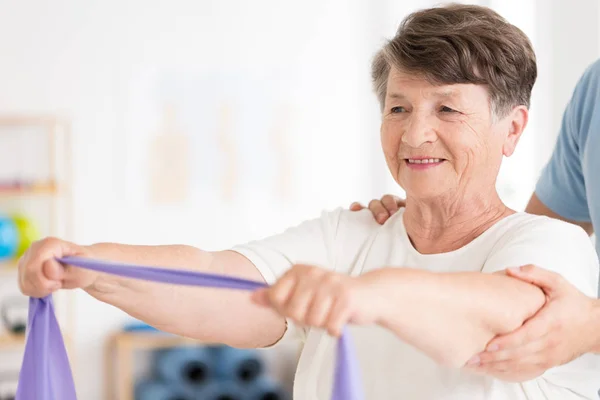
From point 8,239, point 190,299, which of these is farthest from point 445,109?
point 8,239

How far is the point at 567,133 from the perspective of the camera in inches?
77.6

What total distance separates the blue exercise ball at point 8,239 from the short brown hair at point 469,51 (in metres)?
3.51

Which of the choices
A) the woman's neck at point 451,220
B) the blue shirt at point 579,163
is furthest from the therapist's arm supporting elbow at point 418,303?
the blue shirt at point 579,163

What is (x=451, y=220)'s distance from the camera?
157cm

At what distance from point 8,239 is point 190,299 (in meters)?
3.34

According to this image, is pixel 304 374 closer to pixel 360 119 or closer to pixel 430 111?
pixel 430 111

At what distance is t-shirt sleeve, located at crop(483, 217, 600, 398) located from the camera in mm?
1335

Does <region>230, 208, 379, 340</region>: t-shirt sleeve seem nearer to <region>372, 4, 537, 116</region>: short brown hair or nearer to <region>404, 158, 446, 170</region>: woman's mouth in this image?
<region>404, 158, 446, 170</region>: woman's mouth

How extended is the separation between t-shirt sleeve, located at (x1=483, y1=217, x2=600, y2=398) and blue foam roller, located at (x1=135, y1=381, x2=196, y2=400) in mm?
3713

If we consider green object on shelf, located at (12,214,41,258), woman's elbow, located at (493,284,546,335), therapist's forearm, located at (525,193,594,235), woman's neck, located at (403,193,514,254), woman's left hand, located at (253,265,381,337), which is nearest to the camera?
woman's left hand, located at (253,265,381,337)

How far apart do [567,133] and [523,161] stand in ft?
9.51

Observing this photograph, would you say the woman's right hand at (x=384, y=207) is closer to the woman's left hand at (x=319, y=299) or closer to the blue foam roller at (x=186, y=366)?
the woman's left hand at (x=319, y=299)

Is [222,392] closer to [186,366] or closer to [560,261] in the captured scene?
[186,366]

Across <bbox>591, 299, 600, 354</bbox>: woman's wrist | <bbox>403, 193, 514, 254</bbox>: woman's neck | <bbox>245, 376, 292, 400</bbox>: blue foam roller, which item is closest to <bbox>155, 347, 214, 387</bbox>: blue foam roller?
<bbox>245, 376, 292, 400</bbox>: blue foam roller
